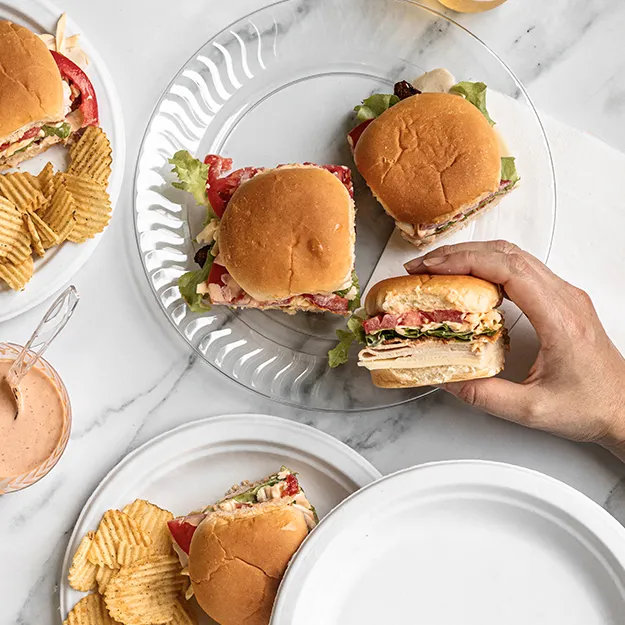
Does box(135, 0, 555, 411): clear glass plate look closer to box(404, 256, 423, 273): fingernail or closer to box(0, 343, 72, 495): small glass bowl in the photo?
box(404, 256, 423, 273): fingernail

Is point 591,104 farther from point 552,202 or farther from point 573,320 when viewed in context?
point 573,320

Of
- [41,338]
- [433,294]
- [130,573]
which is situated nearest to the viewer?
[433,294]

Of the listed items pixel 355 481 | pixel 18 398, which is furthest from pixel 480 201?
pixel 18 398

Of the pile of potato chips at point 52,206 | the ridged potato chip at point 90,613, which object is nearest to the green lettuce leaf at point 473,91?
the pile of potato chips at point 52,206

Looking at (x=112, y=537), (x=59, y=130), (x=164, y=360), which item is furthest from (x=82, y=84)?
(x=112, y=537)

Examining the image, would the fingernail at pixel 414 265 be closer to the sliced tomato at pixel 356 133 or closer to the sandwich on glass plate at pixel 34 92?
the sliced tomato at pixel 356 133

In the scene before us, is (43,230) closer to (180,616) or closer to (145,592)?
(145,592)
